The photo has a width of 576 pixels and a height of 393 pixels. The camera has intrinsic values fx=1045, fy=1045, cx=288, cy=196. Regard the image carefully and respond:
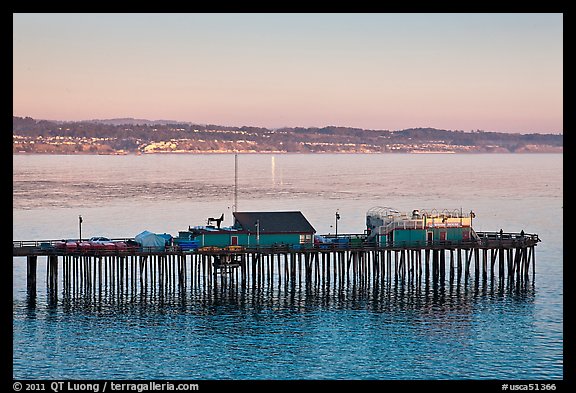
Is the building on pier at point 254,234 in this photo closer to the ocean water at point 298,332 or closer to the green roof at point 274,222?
the green roof at point 274,222

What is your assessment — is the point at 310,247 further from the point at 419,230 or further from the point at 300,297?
the point at 419,230

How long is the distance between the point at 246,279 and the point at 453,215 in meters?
19.1

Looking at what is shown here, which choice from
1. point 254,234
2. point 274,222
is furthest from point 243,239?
point 274,222

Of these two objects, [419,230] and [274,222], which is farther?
[419,230]

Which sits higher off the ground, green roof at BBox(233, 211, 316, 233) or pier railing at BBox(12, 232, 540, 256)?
green roof at BBox(233, 211, 316, 233)

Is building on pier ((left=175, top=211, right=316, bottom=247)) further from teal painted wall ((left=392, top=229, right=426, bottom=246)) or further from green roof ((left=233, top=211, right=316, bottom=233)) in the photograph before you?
teal painted wall ((left=392, top=229, right=426, bottom=246))

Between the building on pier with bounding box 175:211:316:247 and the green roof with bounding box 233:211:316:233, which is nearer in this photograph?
the building on pier with bounding box 175:211:316:247

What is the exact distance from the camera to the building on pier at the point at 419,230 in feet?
294

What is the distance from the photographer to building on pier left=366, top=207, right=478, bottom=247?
89.6 meters

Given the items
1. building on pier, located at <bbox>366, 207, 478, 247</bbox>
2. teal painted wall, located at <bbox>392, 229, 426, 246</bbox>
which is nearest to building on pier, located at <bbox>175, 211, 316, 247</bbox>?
building on pier, located at <bbox>366, 207, 478, 247</bbox>

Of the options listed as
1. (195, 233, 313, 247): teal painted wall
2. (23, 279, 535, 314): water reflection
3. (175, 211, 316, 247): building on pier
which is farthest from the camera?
(175, 211, 316, 247): building on pier

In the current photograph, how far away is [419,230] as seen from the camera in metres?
89.9
